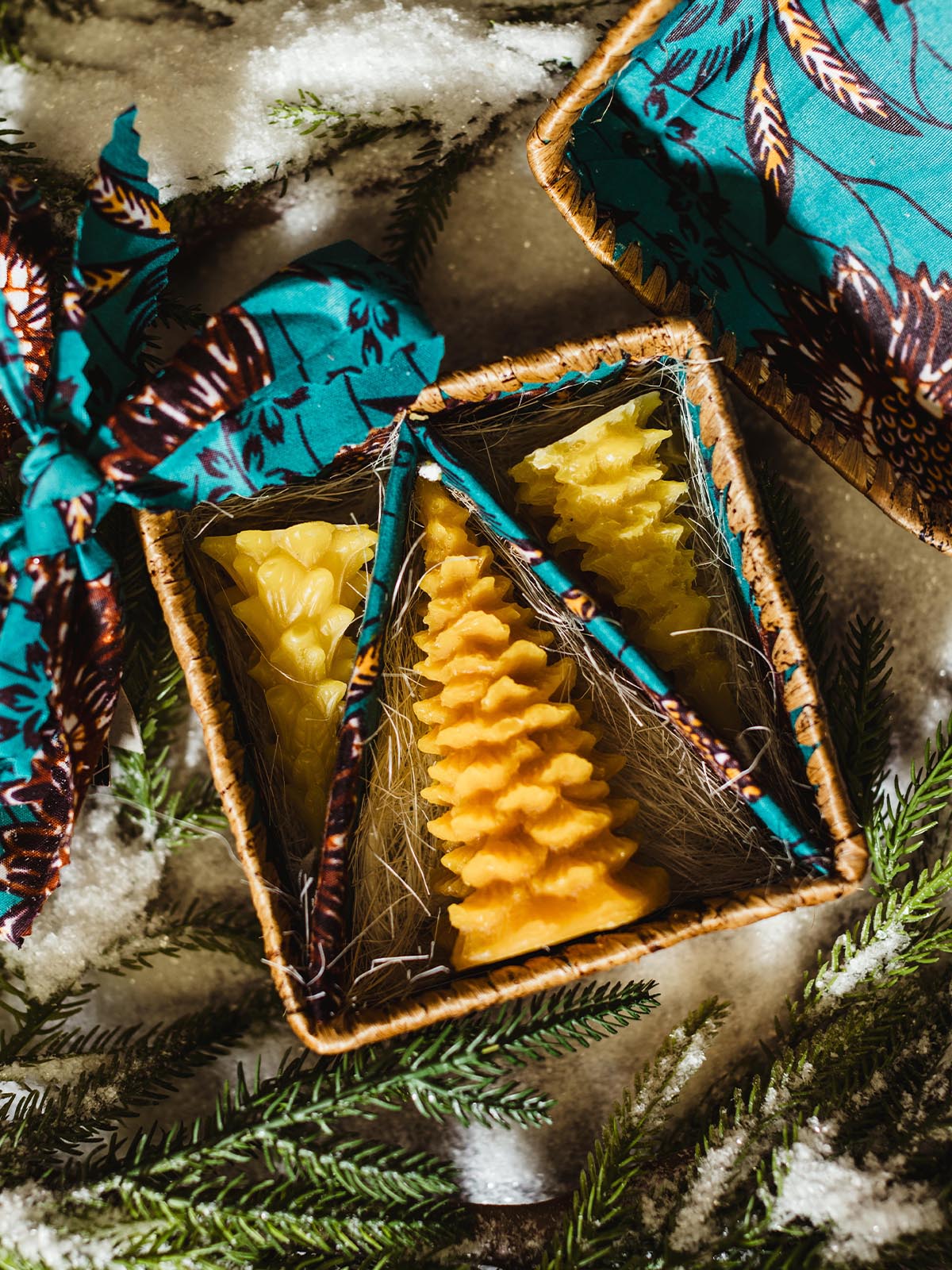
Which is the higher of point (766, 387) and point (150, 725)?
point (766, 387)

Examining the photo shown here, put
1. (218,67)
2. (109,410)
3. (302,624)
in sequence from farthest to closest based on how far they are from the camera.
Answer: (218,67) < (302,624) < (109,410)

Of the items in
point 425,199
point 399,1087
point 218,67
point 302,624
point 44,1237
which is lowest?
point 44,1237

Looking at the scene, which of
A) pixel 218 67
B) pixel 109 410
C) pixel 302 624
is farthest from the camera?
pixel 218 67

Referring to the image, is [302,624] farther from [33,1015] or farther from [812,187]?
[812,187]

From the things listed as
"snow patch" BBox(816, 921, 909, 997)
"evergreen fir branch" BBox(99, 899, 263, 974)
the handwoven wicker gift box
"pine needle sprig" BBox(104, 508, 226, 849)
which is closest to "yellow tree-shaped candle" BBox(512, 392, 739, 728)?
the handwoven wicker gift box

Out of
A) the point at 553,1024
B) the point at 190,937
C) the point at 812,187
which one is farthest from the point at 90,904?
the point at 812,187

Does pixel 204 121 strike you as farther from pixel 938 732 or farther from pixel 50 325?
pixel 938 732

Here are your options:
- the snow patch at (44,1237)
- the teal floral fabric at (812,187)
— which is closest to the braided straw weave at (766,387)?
the teal floral fabric at (812,187)

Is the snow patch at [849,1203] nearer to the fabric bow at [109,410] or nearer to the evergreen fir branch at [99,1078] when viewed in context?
the evergreen fir branch at [99,1078]
